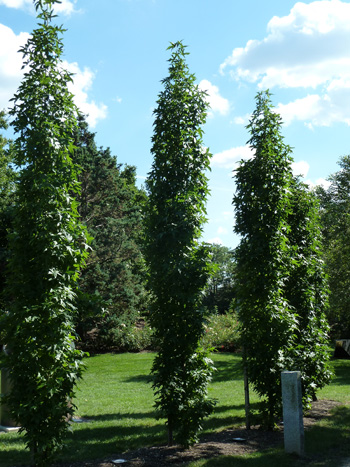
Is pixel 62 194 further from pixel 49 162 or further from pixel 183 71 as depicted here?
pixel 183 71

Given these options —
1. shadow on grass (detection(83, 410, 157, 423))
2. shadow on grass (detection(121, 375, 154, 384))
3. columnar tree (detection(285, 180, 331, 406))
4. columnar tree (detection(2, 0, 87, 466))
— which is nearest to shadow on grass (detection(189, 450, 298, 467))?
columnar tree (detection(2, 0, 87, 466))

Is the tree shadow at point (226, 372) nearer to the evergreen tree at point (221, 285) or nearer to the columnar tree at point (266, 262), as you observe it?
the evergreen tree at point (221, 285)

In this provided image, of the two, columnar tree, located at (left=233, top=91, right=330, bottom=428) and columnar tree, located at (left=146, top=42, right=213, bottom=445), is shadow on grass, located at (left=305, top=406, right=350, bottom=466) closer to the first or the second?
columnar tree, located at (left=233, top=91, right=330, bottom=428)

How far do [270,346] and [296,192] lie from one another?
4.15 metres

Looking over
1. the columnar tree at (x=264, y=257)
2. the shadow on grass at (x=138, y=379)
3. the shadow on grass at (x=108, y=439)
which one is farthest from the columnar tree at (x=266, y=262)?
the shadow on grass at (x=138, y=379)

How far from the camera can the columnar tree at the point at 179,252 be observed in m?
7.41

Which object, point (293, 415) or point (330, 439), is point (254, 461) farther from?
point (330, 439)

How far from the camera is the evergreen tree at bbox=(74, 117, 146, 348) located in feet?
78.4

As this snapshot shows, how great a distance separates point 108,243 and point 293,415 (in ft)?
61.0

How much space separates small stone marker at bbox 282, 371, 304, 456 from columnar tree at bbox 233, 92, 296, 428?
4.50 ft

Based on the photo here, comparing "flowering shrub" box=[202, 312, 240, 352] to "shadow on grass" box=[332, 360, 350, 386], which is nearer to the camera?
"shadow on grass" box=[332, 360, 350, 386]

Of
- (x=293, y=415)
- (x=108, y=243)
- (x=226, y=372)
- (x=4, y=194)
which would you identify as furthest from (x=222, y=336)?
(x=293, y=415)

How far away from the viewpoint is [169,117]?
8031 mm

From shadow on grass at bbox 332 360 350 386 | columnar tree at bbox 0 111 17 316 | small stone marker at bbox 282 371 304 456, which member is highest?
columnar tree at bbox 0 111 17 316
